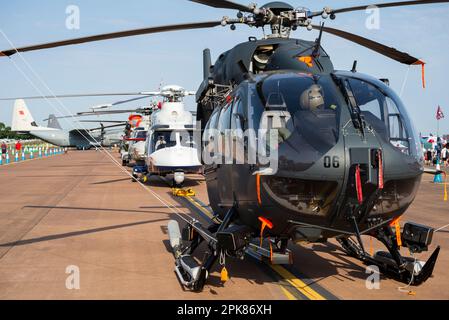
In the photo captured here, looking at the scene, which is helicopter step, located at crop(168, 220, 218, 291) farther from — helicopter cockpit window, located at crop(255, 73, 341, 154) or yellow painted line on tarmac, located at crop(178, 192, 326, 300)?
helicopter cockpit window, located at crop(255, 73, 341, 154)

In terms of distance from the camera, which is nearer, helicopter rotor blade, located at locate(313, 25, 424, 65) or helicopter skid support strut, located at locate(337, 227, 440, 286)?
helicopter skid support strut, located at locate(337, 227, 440, 286)

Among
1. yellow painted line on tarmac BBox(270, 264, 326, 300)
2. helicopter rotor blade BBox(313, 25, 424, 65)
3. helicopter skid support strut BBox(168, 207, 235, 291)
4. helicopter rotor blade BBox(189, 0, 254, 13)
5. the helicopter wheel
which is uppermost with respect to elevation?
helicopter rotor blade BBox(189, 0, 254, 13)

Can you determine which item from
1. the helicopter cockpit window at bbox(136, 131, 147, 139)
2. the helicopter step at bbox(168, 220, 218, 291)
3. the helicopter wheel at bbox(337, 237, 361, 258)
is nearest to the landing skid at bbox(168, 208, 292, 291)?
the helicopter step at bbox(168, 220, 218, 291)

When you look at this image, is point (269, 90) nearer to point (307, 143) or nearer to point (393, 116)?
point (307, 143)

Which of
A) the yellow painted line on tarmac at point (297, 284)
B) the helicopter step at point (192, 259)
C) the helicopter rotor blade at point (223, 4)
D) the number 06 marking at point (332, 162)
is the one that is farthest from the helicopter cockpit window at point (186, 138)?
the number 06 marking at point (332, 162)

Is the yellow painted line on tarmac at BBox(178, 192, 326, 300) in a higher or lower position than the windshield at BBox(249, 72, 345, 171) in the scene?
lower

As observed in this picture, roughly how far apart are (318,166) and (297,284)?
1955 mm

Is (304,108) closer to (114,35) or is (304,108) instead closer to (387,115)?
(387,115)

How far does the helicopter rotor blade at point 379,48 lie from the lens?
279 inches

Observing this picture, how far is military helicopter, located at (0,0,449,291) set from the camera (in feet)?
17.6

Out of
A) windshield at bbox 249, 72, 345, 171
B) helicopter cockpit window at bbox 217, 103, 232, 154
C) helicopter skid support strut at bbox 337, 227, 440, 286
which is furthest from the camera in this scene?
helicopter cockpit window at bbox 217, 103, 232, 154

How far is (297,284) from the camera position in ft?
21.5

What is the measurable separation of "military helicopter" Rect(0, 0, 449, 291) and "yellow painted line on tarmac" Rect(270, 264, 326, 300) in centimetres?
30

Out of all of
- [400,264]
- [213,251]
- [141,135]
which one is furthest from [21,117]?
[400,264]
